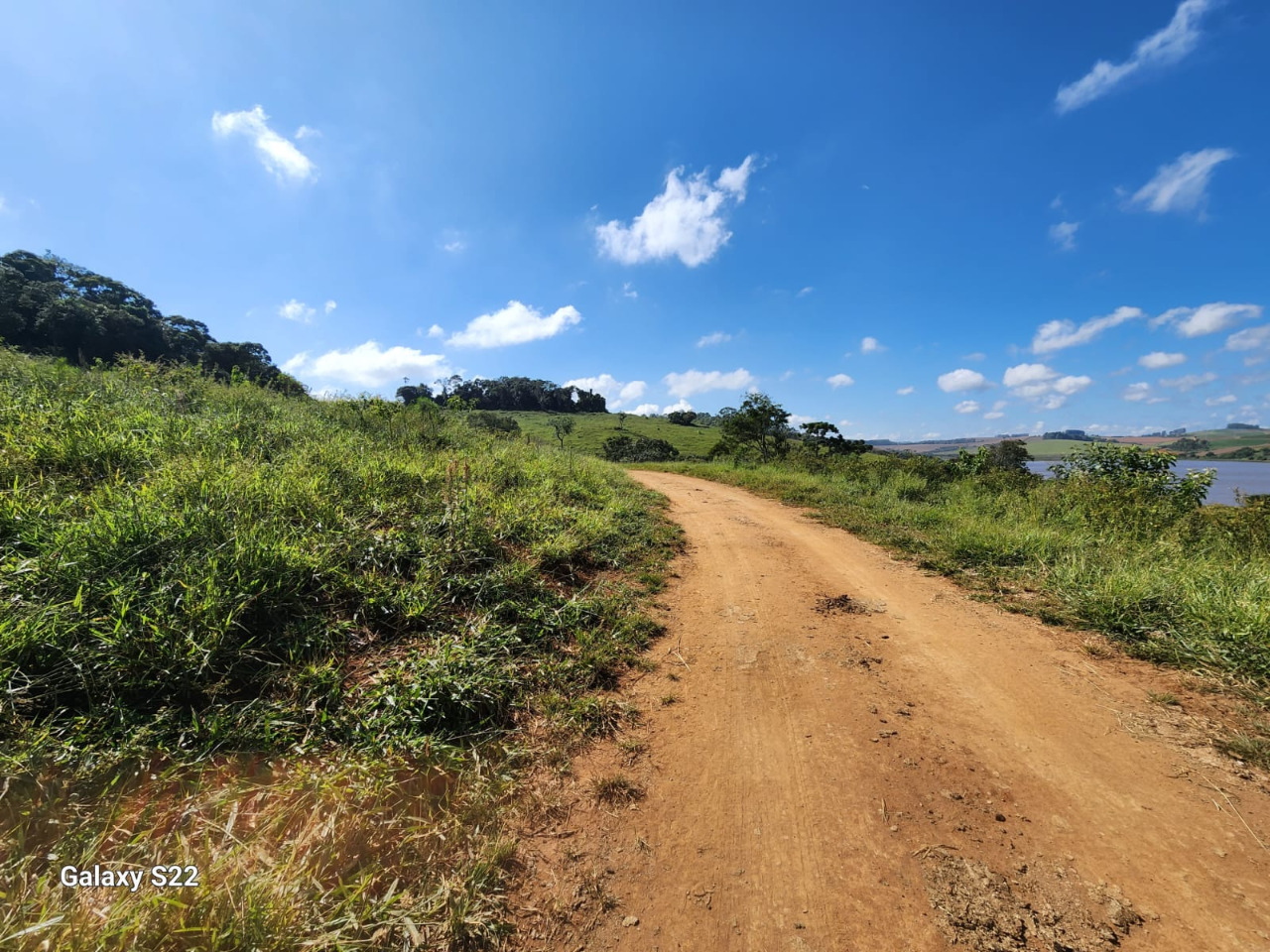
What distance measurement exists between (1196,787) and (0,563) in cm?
709

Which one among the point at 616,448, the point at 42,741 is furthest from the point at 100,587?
Answer: the point at 616,448

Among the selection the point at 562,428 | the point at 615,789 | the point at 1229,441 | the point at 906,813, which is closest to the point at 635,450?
the point at 562,428

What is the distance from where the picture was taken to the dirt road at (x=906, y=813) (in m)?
1.78

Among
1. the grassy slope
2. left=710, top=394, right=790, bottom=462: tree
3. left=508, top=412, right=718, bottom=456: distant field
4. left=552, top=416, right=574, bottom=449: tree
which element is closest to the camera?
the grassy slope

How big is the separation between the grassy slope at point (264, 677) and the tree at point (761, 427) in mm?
17067

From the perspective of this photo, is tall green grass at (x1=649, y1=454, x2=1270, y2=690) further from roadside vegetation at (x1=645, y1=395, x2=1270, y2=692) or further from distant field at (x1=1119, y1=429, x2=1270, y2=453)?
distant field at (x1=1119, y1=429, x2=1270, y2=453)

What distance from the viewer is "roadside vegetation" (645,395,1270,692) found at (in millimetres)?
3658

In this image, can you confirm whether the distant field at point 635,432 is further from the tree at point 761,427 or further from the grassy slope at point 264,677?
the grassy slope at point 264,677

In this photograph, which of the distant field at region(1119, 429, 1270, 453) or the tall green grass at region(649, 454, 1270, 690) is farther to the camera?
the distant field at region(1119, 429, 1270, 453)

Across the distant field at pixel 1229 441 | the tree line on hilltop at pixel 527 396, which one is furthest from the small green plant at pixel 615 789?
the tree line on hilltop at pixel 527 396

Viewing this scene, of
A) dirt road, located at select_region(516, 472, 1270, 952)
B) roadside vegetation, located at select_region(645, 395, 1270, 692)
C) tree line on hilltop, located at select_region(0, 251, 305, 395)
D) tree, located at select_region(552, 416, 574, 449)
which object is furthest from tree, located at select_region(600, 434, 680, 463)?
dirt road, located at select_region(516, 472, 1270, 952)

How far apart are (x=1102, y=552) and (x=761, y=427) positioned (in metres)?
15.8

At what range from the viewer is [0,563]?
8.84 ft

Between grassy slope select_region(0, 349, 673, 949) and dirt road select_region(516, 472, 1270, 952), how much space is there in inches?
19.6
